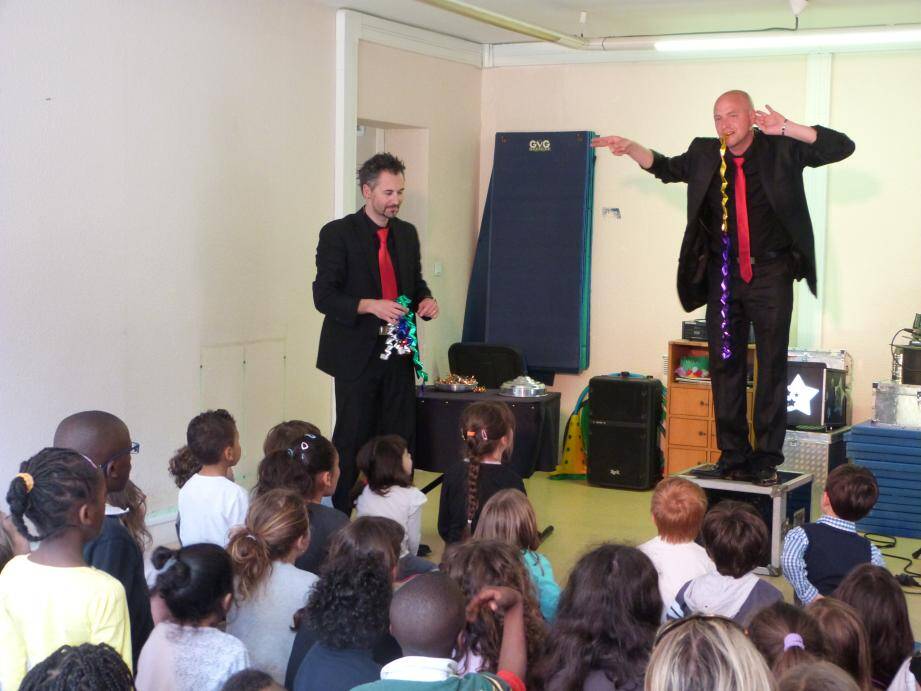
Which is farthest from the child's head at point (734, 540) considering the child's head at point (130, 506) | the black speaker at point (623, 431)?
the black speaker at point (623, 431)

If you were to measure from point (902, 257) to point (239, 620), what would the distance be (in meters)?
5.78

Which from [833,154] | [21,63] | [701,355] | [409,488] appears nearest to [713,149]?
[833,154]

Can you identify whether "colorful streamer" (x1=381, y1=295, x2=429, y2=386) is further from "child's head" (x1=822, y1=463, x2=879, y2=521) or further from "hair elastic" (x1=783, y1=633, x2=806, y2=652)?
"hair elastic" (x1=783, y1=633, x2=806, y2=652)

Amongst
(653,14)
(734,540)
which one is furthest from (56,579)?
(653,14)

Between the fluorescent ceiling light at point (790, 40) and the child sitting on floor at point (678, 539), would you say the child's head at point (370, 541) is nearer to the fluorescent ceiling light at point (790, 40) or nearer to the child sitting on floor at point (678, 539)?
the child sitting on floor at point (678, 539)

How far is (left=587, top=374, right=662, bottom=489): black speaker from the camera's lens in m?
7.39

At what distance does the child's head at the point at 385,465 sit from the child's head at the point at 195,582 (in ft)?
6.31

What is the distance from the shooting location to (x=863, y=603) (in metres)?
2.84

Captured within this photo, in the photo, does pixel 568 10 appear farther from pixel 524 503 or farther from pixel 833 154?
pixel 524 503

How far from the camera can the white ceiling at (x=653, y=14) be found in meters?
6.94

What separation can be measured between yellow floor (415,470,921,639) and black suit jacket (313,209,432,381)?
1.10 m

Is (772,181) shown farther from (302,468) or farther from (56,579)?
(56,579)

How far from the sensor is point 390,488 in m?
4.57

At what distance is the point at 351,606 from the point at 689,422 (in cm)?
517
